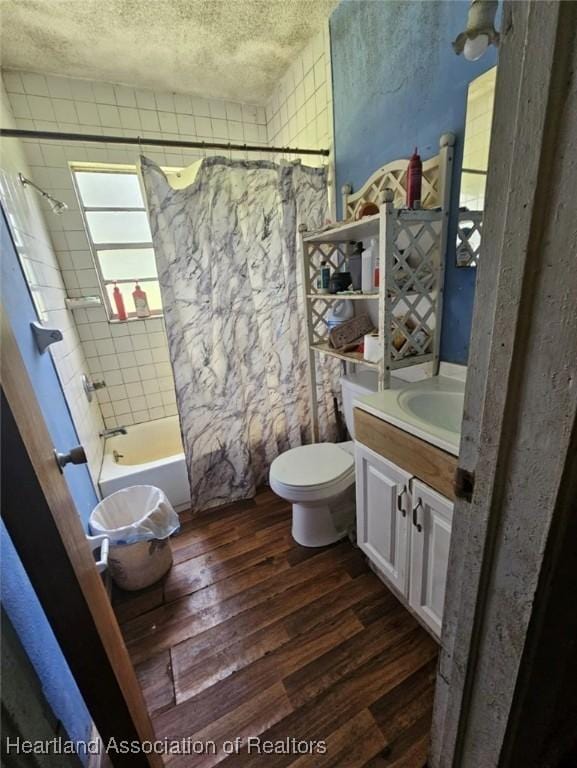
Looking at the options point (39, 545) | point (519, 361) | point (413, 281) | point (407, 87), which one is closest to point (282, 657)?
point (39, 545)

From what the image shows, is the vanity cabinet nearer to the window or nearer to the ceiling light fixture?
the ceiling light fixture

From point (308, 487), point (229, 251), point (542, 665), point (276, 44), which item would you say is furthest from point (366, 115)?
point (542, 665)

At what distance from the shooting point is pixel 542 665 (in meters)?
0.59

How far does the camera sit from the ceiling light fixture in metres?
0.85

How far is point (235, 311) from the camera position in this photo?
75.5 inches

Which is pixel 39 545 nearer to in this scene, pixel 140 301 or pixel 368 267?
pixel 368 267

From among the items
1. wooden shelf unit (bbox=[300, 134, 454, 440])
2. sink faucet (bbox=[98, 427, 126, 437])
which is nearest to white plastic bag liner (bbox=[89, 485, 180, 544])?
sink faucet (bbox=[98, 427, 126, 437])

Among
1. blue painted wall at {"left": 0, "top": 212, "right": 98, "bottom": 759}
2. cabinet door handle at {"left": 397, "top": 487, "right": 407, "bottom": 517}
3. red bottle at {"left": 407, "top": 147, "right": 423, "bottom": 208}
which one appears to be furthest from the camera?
red bottle at {"left": 407, "top": 147, "right": 423, "bottom": 208}

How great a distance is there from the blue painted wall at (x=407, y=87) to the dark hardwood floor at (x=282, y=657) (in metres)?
1.17

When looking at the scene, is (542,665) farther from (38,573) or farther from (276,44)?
(276,44)

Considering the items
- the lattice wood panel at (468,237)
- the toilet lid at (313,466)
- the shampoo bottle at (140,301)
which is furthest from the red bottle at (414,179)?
the shampoo bottle at (140,301)

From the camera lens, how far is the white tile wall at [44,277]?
1411 mm

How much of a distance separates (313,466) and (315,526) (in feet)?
1.06

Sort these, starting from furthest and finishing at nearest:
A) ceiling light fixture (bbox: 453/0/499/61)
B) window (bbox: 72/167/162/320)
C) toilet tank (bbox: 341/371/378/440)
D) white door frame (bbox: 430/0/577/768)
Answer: window (bbox: 72/167/162/320) → toilet tank (bbox: 341/371/378/440) → ceiling light fixture (bbox: 453/0/499/61) → white door frame (bbox: 430/0/577/768)
